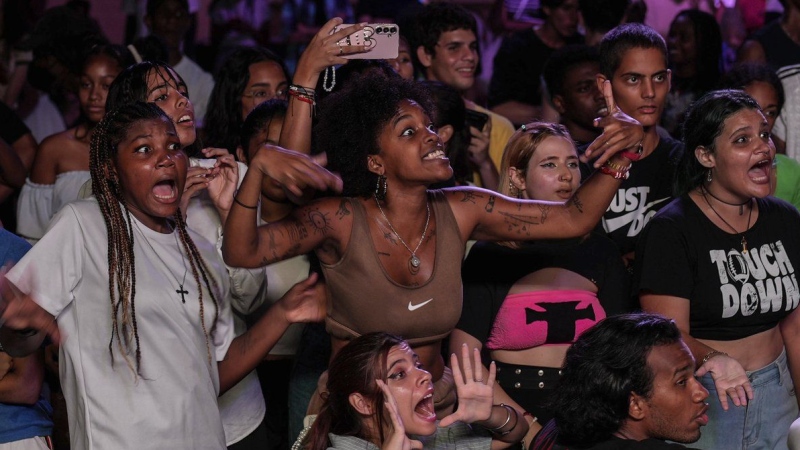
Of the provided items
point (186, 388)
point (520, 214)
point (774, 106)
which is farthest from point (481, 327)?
point (774, 106)

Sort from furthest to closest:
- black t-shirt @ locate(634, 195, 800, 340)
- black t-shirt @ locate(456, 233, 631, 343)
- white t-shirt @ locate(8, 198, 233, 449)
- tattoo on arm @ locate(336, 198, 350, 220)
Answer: black t-shirt @ locate(456, 233, 631, 343)
black t-shirt @ locate(634, 195, 800, 340)
tattoo on arm @ locate(336, 198, 350, 220)
white t-shirt @ locate(8, 198, 233, 449)

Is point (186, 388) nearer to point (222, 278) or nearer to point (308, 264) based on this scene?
point (222, 278)

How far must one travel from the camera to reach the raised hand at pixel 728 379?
380cm

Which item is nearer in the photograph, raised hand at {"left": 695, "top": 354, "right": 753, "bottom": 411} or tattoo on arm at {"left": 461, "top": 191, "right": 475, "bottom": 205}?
raised hand at {"left": 695, "top": 354, "right": 753, "bottom": 411}

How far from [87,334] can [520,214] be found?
58.8 inches

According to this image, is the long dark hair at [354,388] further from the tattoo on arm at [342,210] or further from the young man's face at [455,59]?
the young man's face at [455,59]

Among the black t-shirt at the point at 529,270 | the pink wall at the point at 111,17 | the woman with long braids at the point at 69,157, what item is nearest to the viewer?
the black t-shirt at the point at 529,270

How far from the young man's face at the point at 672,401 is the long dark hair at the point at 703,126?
1.02 meters

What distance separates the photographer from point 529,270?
14.4 feet

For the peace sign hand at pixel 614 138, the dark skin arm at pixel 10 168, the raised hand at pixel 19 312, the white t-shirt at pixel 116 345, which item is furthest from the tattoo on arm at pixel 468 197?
the dark skin arm at pixel 10 168

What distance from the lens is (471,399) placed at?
3.63 meters

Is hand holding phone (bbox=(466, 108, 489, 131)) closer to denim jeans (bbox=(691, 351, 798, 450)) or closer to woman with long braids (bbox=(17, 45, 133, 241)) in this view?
woman with long braids (bbox=(17, 45, 133, 241))

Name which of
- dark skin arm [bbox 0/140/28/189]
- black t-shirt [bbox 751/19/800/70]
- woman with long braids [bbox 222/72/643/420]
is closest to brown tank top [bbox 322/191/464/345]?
woman with long braids [bbox 222/72/643/420]

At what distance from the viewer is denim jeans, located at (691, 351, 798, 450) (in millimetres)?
4180
